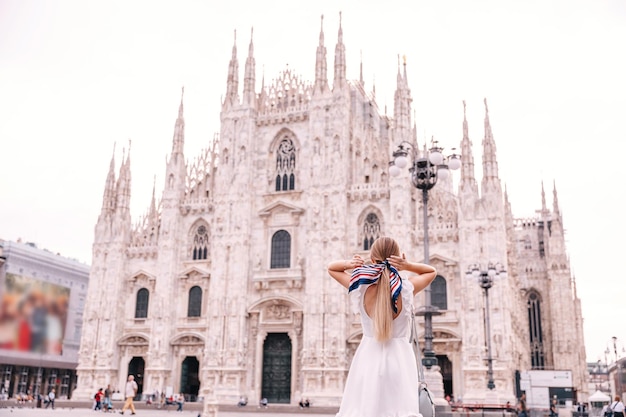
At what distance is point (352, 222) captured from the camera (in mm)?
35875

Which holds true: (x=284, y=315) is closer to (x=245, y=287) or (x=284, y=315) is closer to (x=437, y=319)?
(x=245, y=287)

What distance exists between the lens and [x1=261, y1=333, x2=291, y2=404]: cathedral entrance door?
34.9 meters

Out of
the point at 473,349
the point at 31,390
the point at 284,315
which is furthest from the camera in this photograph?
the point at 31,390

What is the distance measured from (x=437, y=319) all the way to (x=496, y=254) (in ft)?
14.4

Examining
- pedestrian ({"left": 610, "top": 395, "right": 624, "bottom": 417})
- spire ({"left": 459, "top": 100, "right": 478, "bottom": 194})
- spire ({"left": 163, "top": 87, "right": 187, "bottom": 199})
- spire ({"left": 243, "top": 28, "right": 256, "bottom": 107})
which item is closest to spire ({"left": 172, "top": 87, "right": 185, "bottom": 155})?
spire ({"left": 163, "top": 87, "right": 187, "bottom": 199})

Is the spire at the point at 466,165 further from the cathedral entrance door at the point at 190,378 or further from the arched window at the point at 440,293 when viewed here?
the cathedral entrance door at the point at 190,378

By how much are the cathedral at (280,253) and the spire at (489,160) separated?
0.06 meters

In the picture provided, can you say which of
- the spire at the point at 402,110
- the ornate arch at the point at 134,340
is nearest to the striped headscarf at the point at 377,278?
the spire at the point at 402,110

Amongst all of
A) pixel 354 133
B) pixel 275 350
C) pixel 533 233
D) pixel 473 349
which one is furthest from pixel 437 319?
pixel 533 233

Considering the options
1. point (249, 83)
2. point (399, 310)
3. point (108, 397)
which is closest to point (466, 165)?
point (249, 83)

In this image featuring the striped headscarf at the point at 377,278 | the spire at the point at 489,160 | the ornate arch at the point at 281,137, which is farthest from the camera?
the ornate arch at the point at 281,137

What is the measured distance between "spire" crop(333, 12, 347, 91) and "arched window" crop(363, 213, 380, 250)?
783 centimetres

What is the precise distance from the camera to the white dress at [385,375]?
14.6 ft

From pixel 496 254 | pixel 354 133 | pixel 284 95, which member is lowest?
pixel 496 254
